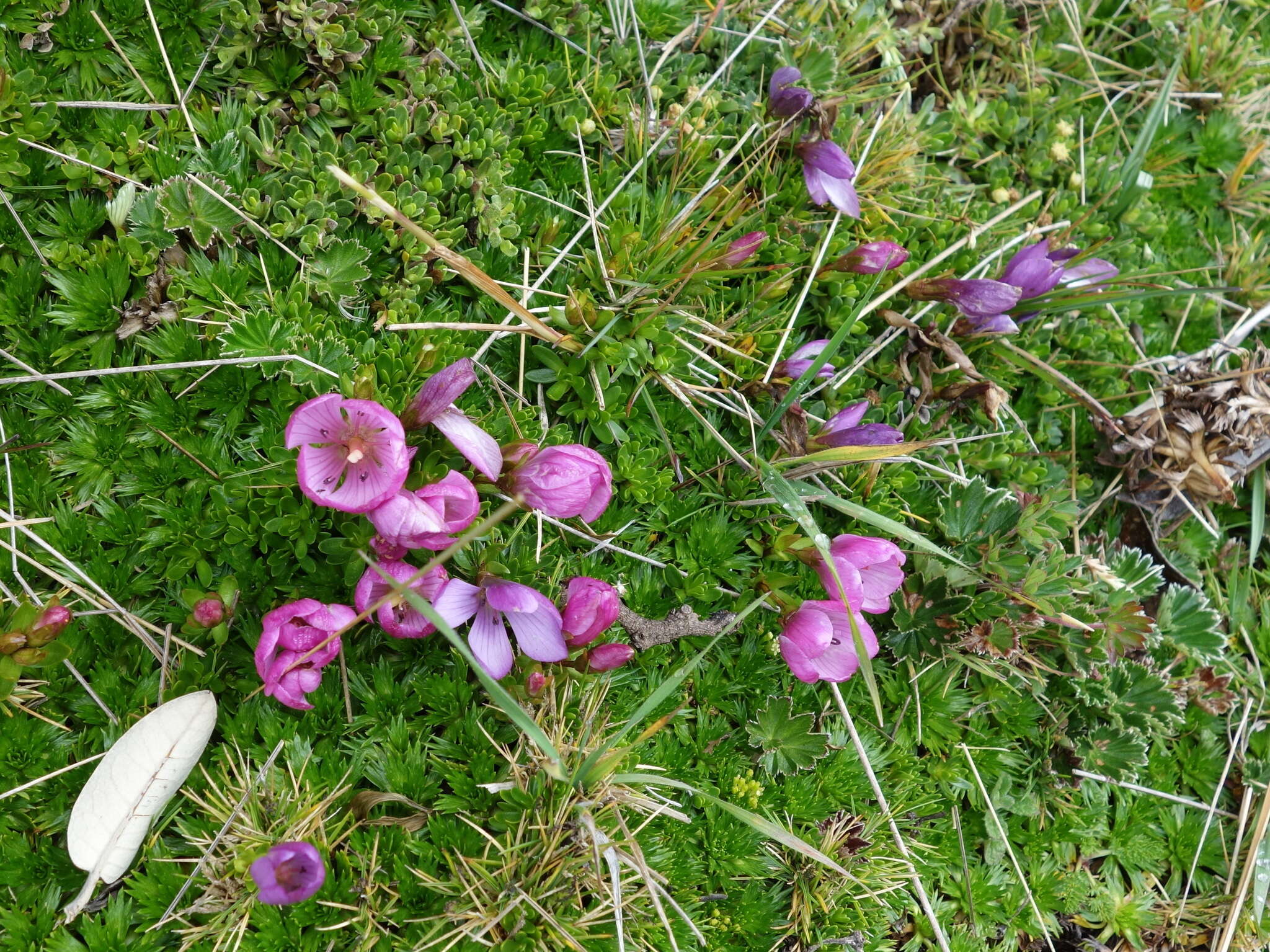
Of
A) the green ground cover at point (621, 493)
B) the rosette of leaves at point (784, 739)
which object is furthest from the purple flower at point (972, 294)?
the rosette of leaves at point (784, 739)

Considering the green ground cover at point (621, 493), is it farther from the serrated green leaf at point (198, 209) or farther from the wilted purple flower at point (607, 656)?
the wilted purple flower at point (607, 656)

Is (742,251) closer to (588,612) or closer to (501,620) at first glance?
(588,612)

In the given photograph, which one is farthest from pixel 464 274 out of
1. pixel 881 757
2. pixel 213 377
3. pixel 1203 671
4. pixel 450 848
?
pixel 1203 671

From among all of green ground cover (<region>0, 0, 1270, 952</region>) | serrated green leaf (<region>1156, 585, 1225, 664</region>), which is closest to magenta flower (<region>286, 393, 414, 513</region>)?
green ground cover (<region>0, 0, 1270, 952</region>)

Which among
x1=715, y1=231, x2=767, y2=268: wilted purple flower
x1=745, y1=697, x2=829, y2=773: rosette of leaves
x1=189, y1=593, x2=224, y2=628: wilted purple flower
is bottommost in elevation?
x1=745, y1=697, x2=829, y2=773: rosette of leaves

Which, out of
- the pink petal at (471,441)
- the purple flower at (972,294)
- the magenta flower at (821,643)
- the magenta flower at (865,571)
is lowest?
the magenta flower at (821,643)

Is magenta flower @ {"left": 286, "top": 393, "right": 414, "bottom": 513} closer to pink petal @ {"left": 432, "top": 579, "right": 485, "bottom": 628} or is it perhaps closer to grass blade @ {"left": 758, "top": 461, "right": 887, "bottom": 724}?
pink petal @ {"left": 432, "top": 579, "right": 485, "bottom": 628}

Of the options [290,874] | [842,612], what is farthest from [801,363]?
[290,874]

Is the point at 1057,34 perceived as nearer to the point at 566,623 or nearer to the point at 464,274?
the point at 464,274
